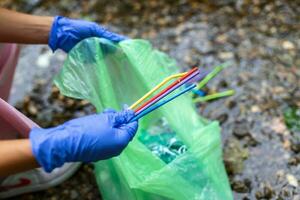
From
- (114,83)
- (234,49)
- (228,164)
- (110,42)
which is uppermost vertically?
(110,42)

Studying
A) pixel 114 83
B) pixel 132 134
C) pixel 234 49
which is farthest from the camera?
pixel 234 49

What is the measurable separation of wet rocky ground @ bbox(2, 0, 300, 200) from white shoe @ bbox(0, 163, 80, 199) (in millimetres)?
31

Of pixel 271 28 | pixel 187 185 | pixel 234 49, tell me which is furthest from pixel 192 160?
pixel 271 28

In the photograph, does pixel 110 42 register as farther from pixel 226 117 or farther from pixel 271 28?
pixel 271 28

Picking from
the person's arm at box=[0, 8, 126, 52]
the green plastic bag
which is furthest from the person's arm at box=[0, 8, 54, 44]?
the green plastic bag

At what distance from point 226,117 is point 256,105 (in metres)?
0.11

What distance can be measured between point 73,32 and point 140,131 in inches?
13.4

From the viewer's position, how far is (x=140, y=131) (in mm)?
1229

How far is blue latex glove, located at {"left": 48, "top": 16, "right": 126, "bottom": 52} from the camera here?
115cm

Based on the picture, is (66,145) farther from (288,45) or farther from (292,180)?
(288,45)

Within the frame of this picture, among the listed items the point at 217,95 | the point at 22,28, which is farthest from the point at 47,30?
the point at 217,95

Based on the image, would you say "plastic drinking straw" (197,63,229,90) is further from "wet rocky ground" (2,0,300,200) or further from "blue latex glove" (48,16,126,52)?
"blue latex glove" (48,16,126,52)

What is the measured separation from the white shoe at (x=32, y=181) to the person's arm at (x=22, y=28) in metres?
0.40

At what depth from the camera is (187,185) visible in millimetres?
1058
